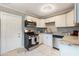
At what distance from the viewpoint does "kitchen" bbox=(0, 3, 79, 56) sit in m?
1.10

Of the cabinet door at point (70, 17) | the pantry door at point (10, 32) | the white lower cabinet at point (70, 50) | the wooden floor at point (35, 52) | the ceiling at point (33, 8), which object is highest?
the ceiling at point (33, 8)

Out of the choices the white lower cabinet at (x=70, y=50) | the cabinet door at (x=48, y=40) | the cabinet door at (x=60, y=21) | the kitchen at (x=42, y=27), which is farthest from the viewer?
the cabinet door at (x=48, y=40)

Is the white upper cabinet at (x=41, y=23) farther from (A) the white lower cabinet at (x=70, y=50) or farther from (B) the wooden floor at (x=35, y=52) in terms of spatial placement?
(A) the white lower cabinet at (x=70, y=50)

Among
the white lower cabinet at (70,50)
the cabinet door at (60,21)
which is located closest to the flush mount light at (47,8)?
the cabinet door at (60,21)

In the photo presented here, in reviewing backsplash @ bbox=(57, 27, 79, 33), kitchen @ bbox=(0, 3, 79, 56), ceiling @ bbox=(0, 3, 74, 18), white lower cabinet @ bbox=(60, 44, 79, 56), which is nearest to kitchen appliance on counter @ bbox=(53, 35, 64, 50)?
kitchen @ bbox=(0, 3, 79, 56)

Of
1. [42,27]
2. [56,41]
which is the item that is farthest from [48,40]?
[42,27]

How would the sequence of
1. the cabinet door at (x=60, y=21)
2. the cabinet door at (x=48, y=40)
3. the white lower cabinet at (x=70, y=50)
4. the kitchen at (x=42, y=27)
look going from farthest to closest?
the cabinet door at (x=48, y=40) → the cabinet door at (x=60, y=21) → the kitchen at (x=42, y=27) → the white lower cabinet at (x=70, y=50)

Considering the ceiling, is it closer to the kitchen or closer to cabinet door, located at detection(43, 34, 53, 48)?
the kitchen

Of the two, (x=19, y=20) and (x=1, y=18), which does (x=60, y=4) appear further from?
(x=1, y=18)

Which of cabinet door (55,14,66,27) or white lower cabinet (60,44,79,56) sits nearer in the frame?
white lower cabinet (60,44,79,56)

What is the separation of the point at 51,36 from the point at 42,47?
25 centimetres

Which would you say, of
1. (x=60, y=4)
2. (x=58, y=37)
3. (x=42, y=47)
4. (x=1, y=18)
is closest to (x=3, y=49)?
(x=1, y=18)

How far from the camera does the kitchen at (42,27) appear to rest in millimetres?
1103

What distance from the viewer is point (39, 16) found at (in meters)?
1.33
